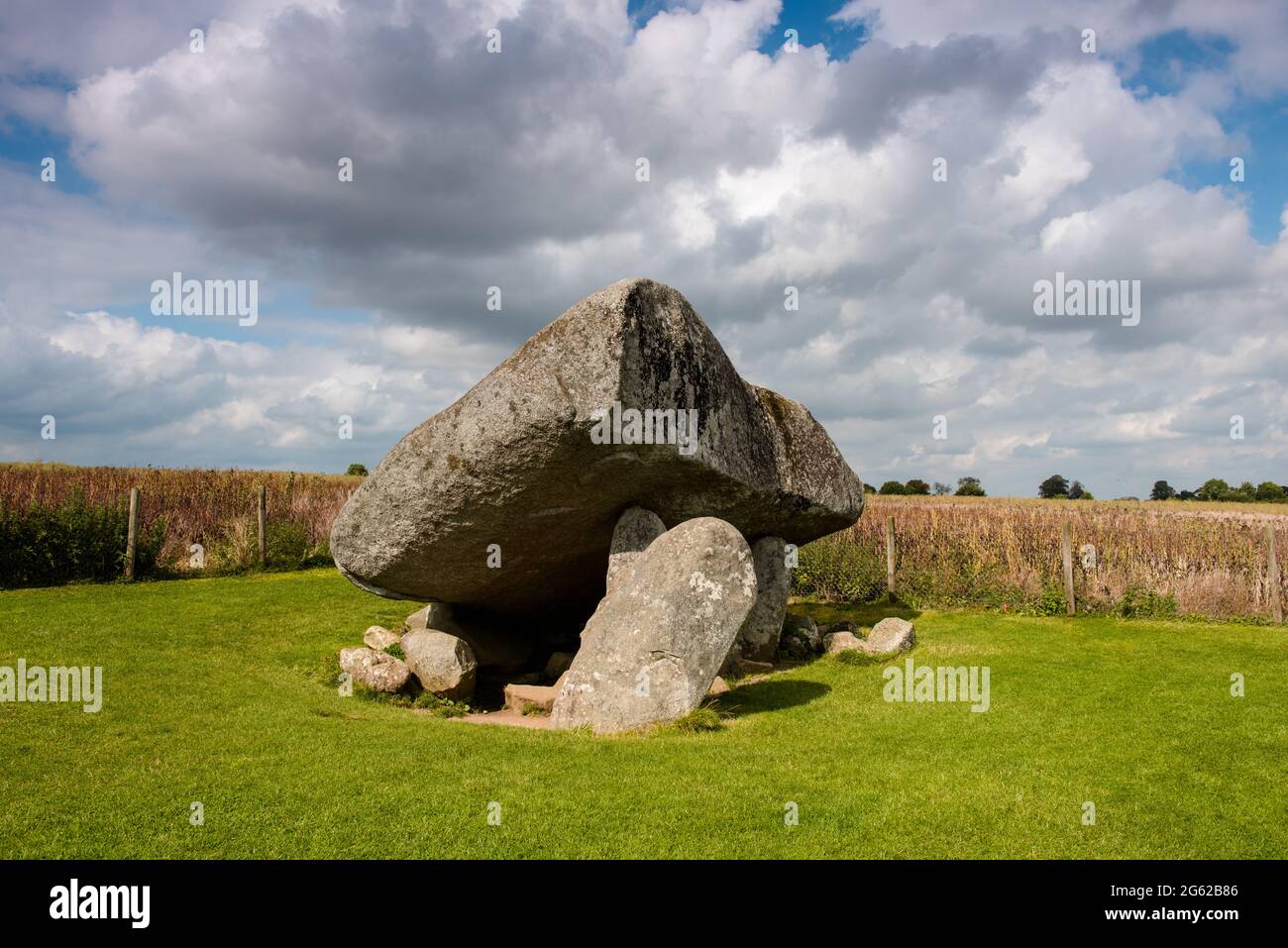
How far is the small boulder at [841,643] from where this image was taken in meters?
14.1

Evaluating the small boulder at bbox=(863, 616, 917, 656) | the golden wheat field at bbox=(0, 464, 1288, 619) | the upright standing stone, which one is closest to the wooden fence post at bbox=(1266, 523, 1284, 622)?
the golden wheat field at bbox=(0, 464, 1288, 619)

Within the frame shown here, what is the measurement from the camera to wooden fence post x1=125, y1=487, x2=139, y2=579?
68.8 ft

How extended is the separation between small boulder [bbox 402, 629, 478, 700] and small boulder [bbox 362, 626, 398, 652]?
2.25m

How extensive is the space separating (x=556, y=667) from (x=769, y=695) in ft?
12.4

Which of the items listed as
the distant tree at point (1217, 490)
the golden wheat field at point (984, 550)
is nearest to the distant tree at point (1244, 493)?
the distant tree at point (1217, 490)

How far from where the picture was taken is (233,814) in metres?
6.61

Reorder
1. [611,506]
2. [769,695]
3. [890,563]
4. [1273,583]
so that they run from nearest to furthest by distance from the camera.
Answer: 1. [769,695]
2. [611,506]
3. [1273,583]
4. [890,563]

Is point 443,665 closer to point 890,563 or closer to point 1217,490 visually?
point 890,563

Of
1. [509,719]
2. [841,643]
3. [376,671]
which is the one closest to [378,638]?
[376,671]

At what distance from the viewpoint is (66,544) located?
20328 millimetres

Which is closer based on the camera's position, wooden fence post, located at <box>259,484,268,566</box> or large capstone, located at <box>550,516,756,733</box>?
large capstone, located at <box>550,516,756,733</box>

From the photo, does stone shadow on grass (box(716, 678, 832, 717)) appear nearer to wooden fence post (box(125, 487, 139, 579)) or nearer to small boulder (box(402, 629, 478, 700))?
small boulder (box(402, 629, 478, 700))

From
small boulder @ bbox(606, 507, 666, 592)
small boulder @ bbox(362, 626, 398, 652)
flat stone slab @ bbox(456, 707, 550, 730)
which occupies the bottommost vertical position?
flat stone slab @ bbox(456, 707, 550, 730)
